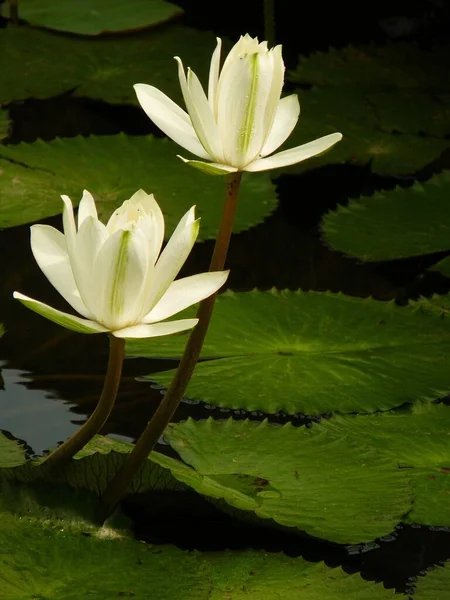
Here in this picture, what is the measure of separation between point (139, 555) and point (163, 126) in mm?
456

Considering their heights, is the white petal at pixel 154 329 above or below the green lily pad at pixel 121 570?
above

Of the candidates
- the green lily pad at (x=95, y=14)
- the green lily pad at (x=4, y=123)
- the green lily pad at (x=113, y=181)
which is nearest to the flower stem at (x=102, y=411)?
the green lily pad at (x=113, y=181)

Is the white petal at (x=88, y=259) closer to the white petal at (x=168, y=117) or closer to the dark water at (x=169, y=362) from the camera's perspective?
the white petal at (x=168, y=117)

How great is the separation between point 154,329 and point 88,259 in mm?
89

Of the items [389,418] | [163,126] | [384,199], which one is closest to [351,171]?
[384,199]

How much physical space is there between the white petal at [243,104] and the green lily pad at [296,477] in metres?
0.39

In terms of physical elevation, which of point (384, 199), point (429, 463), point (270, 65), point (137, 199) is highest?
point (270, 65)

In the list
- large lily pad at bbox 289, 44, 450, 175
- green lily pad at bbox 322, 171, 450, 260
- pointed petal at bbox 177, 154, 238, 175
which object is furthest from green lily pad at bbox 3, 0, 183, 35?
pointed petal at bbox 177, 154, 238, 175

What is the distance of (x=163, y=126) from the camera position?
3.50ft

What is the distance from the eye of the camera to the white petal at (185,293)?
3.20ft

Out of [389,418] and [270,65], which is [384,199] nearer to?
[389,418]

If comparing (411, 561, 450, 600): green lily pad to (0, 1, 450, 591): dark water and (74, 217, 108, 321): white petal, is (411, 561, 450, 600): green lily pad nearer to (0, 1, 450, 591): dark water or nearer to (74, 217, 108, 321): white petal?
(0, 1, 450, 591): dark water

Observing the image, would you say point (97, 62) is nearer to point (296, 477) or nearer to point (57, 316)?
point (296, 477)

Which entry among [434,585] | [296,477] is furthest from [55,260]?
[434,585]
